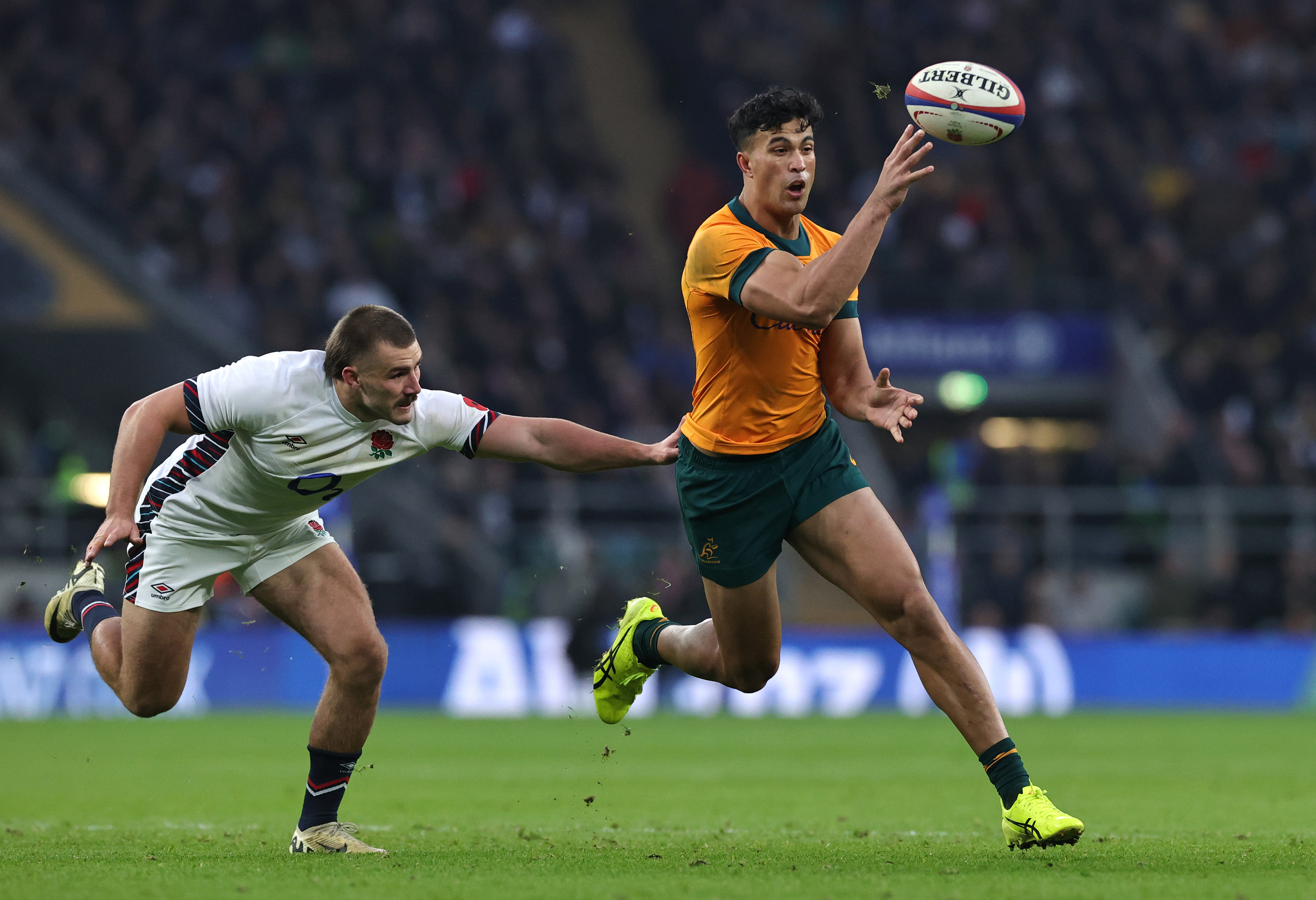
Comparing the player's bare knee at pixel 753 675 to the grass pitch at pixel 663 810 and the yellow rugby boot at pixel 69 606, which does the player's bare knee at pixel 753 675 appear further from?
the yellow rugby boot at pixel 69 606

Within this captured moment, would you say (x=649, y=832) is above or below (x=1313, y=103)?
below

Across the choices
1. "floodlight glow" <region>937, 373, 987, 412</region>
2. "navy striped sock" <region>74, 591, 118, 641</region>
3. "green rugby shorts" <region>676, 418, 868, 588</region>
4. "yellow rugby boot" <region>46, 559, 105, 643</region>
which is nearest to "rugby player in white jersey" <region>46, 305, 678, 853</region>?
"navy striped sock" <region>74, 591, 118, 641</region>

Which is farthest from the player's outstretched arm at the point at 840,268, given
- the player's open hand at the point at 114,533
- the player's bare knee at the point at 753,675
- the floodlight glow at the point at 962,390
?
the floodlight glow at the point at 962,390

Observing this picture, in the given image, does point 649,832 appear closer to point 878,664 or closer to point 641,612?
point 641,612

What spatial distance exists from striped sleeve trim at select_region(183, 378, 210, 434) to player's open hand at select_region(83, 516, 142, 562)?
520 millimetres

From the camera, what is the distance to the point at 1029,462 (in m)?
22.2

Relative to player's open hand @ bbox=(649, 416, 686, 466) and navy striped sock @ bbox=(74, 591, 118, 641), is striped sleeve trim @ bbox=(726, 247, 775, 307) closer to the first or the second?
player's open hand @ bbox=(649, 416, 686, 466)

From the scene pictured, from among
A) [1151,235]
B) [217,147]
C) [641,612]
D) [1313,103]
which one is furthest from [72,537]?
[1313,103]

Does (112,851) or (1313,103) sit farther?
(1313,103)

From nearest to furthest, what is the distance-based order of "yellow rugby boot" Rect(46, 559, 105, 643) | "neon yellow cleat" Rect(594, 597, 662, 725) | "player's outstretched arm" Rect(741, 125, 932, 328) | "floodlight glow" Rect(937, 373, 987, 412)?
1. "player's outstretched arm" Rect(741, 125, 932, 328)
2. "yellow rugby boot" Rect(46, 559, 105, 643)
3. "neon yellow cleat" Rect(594, 597, 662, 725)
4. "floodlight glow" Rect(937, 373, 987, 412)

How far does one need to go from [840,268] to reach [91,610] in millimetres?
3992

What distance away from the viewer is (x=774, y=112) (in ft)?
23.6

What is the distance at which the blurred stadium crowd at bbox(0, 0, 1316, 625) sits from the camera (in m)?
22.0

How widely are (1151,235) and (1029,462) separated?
17.5ft
